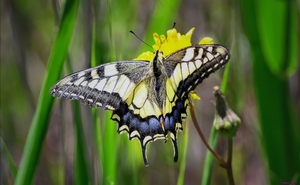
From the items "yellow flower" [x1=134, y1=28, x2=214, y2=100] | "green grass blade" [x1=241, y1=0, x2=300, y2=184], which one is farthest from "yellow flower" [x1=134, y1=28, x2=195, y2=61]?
"green grass blade" [x1=241, y1=0, x2=300, y2=184]

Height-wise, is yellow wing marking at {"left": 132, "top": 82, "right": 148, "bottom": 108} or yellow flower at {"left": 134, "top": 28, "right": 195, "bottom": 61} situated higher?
yellow flower at {"left": 134, "top": 28, "right": 195, "bottom": 61}

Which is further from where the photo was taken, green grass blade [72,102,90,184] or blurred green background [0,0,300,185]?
green grass blade [72,102,90,184]

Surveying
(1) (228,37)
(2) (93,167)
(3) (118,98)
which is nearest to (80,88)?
(3) (118,98)

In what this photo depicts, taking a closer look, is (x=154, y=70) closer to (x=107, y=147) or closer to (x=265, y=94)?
(x=107, y=147)

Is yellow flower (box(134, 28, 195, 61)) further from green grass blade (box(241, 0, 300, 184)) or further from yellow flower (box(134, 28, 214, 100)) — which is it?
green grass blade (box(241, 0, 300, 184))

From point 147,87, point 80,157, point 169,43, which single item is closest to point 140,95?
point 147,87

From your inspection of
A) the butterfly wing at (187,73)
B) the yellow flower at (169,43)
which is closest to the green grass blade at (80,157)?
the butterfly wing at (187,73)

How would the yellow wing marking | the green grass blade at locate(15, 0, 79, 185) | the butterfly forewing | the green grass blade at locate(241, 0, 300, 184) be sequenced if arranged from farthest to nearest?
the yellow wing marking
the butterfly forewing
the green grass blade at locate(15, 0, 79, 185)
the green grass blade at locate(241, 0, 300, 184)

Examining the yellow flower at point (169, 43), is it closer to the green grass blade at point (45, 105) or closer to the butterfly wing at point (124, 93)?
the butterfly wing at point (124, 93)
